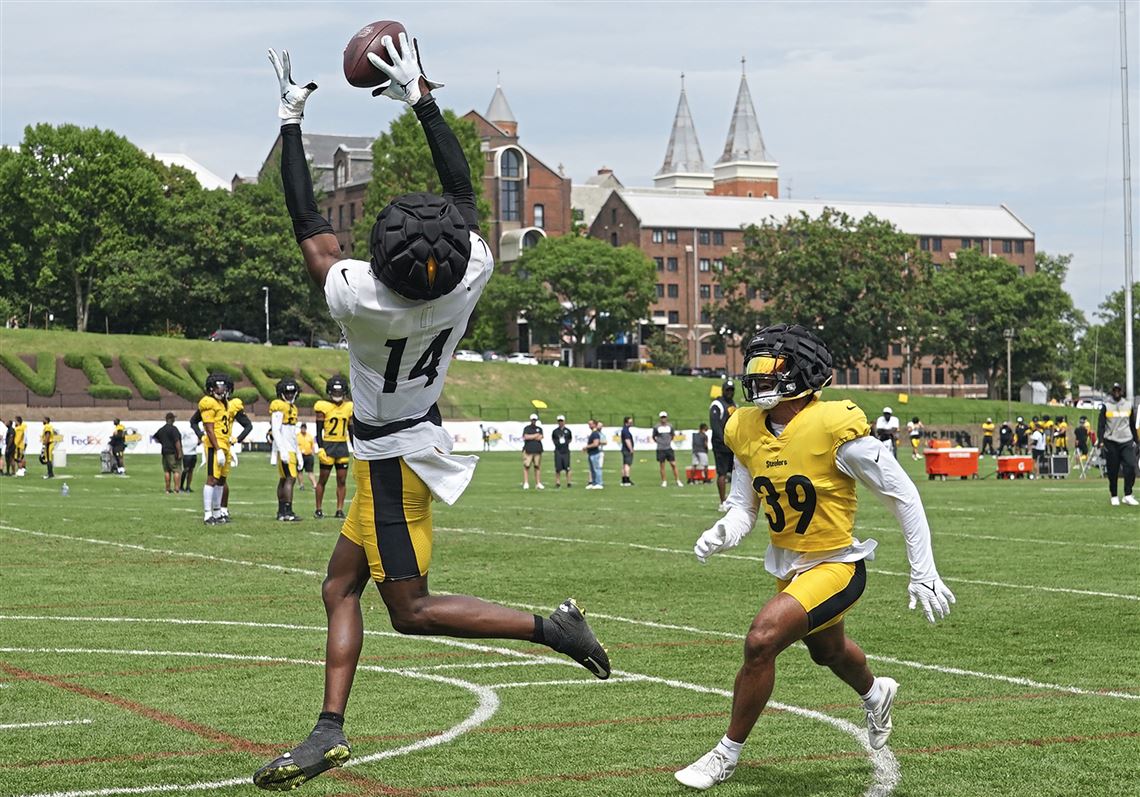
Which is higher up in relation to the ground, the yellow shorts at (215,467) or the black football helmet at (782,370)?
the black football helmet at (782,370)

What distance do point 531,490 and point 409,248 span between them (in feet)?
95.6

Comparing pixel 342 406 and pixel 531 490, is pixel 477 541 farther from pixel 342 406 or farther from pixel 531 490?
pixel 531 490

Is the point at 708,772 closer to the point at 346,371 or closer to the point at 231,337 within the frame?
the point at 346,371

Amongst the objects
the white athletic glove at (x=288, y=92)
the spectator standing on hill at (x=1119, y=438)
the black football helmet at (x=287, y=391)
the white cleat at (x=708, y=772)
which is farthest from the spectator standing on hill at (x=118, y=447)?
the white cleat at (x=708, y=772)

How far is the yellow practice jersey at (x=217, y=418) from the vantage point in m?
23.0

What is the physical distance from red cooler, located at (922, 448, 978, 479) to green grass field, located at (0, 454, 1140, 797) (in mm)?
20475

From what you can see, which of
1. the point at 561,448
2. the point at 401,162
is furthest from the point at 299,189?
the point at 401,162

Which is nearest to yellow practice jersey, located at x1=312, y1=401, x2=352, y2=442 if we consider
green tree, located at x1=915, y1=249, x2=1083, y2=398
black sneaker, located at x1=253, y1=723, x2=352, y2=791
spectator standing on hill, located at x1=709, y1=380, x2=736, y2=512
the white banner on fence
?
spectator standing on hill, located at x1=709, y1=380, x2=736, y2=512

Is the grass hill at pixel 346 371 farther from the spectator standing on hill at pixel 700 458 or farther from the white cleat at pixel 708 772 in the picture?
the white cleat at pixel 708 772

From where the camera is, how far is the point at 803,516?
23.7ft

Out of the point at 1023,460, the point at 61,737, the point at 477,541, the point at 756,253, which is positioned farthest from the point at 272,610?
the point at 756,253

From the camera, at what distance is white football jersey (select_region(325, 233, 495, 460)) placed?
665 cm

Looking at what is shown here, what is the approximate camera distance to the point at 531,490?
35.6 meters

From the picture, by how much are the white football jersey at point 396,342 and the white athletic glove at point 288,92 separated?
0.78 meters
